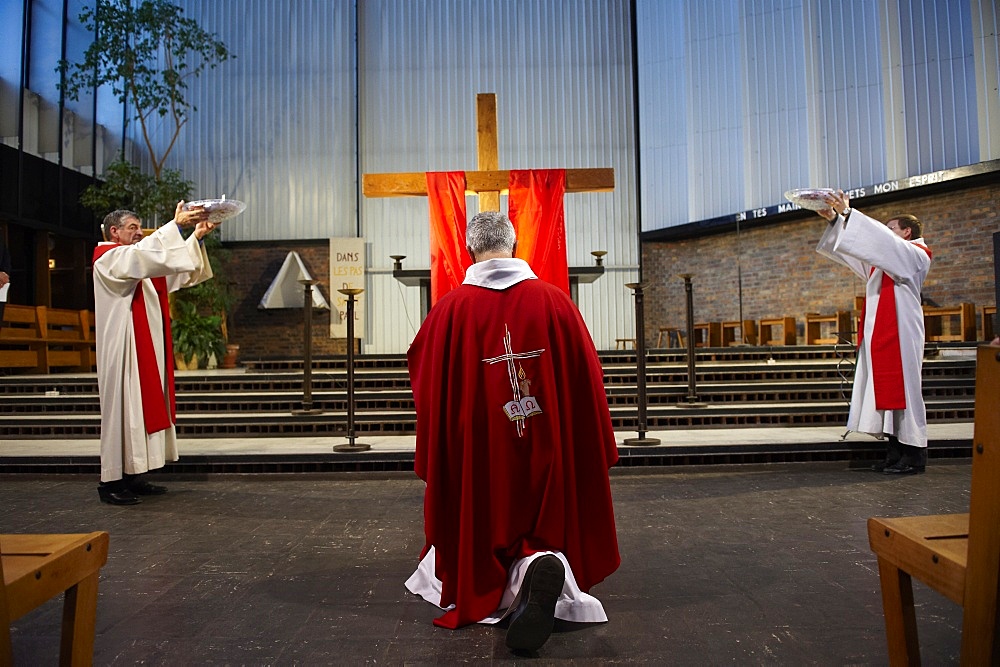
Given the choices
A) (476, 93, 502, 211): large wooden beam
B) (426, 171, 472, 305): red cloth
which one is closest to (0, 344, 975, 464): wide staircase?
(426, 171, 472, 305): red cloth

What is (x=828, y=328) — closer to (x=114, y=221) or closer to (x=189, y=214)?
(x=189, y=214)

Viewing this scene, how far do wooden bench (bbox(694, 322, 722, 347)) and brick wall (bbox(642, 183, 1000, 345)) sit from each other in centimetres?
26

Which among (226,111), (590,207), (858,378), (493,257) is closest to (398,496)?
(493,257)

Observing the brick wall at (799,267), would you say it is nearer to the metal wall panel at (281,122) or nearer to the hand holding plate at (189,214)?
the metal wall panel at (281,122)

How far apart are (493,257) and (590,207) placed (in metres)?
10.1

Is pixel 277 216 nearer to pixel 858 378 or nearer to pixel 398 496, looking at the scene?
pixel 398 496

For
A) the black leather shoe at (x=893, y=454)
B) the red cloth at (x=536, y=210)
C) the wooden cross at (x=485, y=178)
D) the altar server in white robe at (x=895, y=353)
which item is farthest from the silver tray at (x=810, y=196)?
the red cloth at (x=536, y=210)

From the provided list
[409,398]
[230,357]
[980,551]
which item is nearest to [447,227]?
[409,398]

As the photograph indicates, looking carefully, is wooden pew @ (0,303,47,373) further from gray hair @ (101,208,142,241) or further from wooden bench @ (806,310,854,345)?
wooden bench @ (806,310,854,345)

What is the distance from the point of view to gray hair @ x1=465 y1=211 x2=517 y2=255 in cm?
233

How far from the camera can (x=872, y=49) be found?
9.80 m

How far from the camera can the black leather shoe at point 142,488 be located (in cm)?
402

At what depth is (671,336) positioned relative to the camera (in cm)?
1205

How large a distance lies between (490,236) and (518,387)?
51 centimetres
